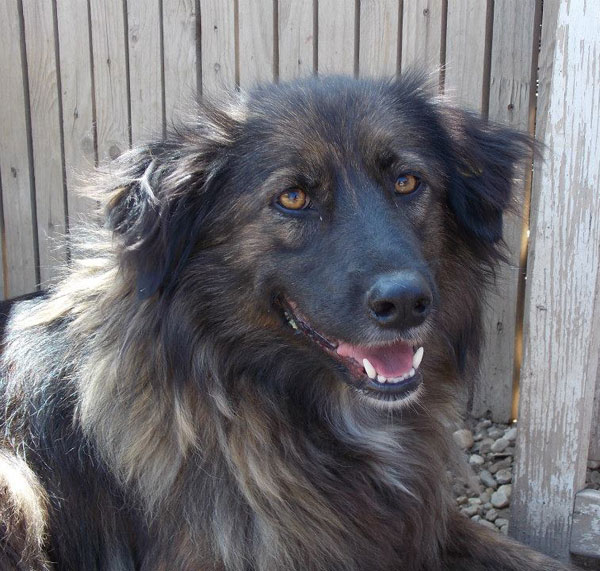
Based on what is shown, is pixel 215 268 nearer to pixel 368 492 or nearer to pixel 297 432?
pixel 297 432

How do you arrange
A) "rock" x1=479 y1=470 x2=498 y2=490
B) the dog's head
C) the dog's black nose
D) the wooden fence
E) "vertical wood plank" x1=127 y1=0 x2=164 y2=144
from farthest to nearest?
"vertical wood plank" x1=127 y1=0 x2=164 y2=144
"rock" x1=479 y1=470 x2=498 y2=490
the wooden fence
the dog's head
the dog's black nose

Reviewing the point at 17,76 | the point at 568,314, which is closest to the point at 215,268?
the point at 568,314

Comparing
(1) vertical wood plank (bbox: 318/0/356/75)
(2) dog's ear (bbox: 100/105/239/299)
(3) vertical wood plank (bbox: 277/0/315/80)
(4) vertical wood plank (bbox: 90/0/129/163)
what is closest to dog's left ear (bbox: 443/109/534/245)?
(2) dog's ear (bbox: 100/105/239/299)

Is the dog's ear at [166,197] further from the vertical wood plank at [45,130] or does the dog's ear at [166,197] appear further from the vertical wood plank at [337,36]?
the vertical wood plank at [45,130]

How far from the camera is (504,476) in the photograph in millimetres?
3822

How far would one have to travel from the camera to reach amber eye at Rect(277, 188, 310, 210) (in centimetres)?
252

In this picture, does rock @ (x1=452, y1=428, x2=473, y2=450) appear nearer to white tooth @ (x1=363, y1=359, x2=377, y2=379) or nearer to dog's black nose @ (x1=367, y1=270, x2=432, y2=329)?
white tooth @ (x1=363, y1=359, x2=377, y2=379)

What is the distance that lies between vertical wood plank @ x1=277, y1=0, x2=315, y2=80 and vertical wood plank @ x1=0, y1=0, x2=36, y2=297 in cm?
156

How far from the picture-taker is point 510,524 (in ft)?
10.7

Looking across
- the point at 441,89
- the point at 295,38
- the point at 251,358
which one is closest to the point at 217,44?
the point at 295,38

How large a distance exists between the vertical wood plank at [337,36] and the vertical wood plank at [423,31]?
0.86ft

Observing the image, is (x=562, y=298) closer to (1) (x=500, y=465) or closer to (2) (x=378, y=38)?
(1) (x=500, y=465)

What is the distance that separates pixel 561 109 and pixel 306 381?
1.37 metres

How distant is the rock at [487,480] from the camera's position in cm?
379
